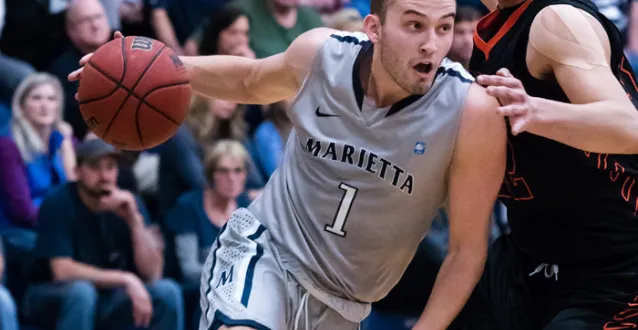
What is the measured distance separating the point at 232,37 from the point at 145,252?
1930mm

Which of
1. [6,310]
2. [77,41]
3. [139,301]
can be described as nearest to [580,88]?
[139,301]

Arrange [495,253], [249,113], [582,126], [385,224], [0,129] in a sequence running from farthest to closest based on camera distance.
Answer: [249,113], [0,129], [495,253], [385,224], [582,126]

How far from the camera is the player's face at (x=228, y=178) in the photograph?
7059 mm

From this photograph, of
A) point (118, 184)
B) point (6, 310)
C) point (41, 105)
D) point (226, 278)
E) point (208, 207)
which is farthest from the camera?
point (208, 207)

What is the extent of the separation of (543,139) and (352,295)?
3.16 feet

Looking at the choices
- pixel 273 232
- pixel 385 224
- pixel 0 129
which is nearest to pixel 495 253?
pixel 385 224

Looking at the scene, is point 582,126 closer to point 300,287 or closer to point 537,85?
point 537,85

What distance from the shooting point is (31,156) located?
6.86 m

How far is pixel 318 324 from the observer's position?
165 inches

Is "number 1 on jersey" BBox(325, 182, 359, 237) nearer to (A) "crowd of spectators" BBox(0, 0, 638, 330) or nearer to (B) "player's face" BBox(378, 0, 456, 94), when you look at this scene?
Result: (B) "player's face" BBox(378, 0, 456, 94)

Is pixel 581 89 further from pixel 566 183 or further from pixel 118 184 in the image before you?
pixel 118 184

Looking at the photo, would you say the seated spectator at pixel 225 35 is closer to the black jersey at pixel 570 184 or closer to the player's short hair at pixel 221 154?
the player's short hair at pixel 221 154

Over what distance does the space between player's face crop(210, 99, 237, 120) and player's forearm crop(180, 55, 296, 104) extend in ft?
9.85

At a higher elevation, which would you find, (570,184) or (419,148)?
(419,148)
